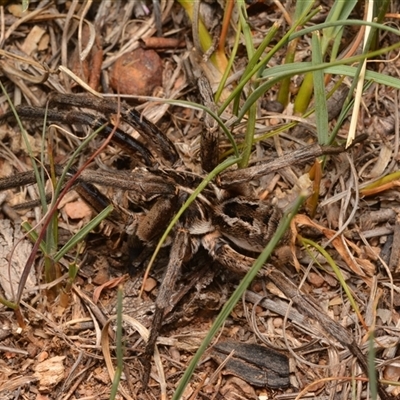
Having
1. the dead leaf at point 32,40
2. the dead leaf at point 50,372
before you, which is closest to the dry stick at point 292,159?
the dead leaf at point 50,372

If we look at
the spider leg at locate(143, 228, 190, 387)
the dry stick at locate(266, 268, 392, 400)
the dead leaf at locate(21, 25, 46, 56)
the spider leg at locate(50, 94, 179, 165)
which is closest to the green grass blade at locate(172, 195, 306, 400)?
the spider leg at locate(143, 228, 190, 387)

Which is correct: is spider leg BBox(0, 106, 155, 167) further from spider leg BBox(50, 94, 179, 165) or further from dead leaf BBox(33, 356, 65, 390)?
dead leaf BBox(33, 356, 65, 390)

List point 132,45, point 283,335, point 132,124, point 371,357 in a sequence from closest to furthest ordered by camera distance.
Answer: point 371,357
point 283,335
point 132,124
point 132,45

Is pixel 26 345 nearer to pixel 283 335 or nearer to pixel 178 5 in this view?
pixel 283 335

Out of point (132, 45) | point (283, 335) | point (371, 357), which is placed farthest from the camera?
point (132, 45)

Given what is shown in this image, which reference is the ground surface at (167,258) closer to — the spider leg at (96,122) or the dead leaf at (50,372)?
the dead leaf at (50,372)

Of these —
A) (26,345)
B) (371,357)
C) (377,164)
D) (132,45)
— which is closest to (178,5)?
(132,45)

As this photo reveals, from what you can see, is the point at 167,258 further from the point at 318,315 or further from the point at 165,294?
the point at 318,315

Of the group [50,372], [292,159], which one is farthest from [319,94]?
[50,372]
